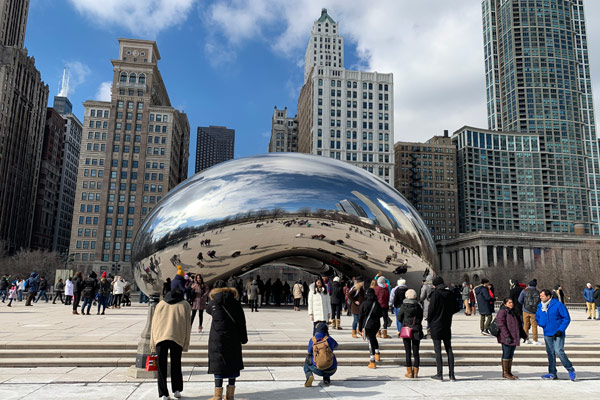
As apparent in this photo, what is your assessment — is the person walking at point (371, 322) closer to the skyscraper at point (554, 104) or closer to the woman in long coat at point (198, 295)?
the woman in long coat at point (198, 295)

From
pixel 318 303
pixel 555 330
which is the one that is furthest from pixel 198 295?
pixel 555 330

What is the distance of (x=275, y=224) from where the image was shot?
13023 mm

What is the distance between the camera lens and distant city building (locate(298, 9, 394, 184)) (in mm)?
105188

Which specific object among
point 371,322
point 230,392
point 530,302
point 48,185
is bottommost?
point 230,392

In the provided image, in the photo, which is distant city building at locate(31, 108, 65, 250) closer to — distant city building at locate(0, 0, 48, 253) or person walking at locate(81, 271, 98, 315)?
distant city building at locate(0, 0, 48, 253)

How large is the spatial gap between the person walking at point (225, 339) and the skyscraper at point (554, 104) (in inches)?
6403

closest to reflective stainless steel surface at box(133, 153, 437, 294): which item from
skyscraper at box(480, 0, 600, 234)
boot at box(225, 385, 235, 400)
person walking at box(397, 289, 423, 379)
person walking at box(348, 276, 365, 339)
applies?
person walking at box(348, 276, 365, 339)

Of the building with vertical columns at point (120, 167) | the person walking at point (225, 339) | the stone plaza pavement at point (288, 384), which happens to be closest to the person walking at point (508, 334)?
the stone plaza pavement at point (288, 384)

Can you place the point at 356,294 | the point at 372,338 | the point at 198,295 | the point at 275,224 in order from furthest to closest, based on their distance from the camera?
1. the point at 275,224
2. the point at 198,295
3. the point at 356,294
4. the point at 372,338

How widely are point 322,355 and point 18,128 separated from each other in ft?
393

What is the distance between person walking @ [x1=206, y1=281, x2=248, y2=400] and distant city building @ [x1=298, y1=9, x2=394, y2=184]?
98.5 metres

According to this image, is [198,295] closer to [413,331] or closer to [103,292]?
[413,331]

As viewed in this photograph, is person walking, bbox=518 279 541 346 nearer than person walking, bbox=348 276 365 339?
No

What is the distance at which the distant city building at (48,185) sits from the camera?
4781 inches
